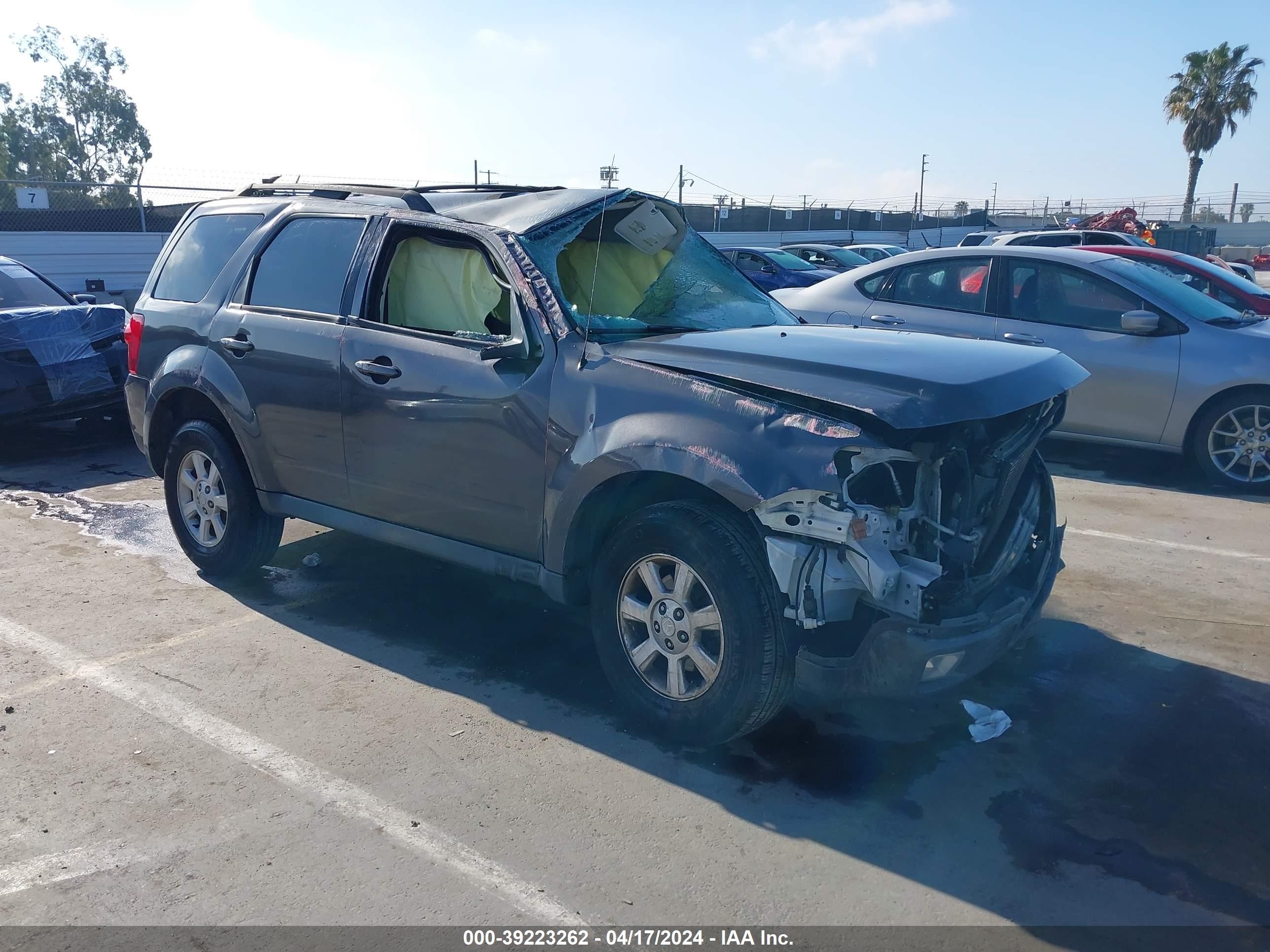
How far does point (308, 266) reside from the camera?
17.1 feet

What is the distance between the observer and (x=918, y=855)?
328 cm

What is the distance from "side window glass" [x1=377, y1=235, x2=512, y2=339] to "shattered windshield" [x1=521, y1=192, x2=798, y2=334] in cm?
27

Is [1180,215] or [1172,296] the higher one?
[1180,215]

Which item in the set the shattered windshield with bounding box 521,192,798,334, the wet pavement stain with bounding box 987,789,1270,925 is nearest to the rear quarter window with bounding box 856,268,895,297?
the shattered windshield with bounding box 521,192,798,334

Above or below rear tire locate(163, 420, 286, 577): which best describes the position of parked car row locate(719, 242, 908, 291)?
above

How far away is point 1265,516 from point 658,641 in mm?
5053

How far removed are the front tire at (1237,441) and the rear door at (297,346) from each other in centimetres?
602

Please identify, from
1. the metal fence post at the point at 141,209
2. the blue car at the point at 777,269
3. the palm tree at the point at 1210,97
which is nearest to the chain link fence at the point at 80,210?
the metal fence post at the point at 141,209

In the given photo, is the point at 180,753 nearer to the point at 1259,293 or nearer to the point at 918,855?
the point at 918,855

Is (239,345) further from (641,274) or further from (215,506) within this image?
(641,274)

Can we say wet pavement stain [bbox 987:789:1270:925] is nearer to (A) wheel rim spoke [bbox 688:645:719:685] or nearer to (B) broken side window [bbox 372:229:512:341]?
(A) wheel rim spoke [bbox 688:645:719:685]

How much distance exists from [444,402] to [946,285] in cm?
531

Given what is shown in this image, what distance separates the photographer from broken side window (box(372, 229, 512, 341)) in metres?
4.53

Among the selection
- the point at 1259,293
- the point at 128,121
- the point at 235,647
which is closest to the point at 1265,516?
the point at 1259,293
